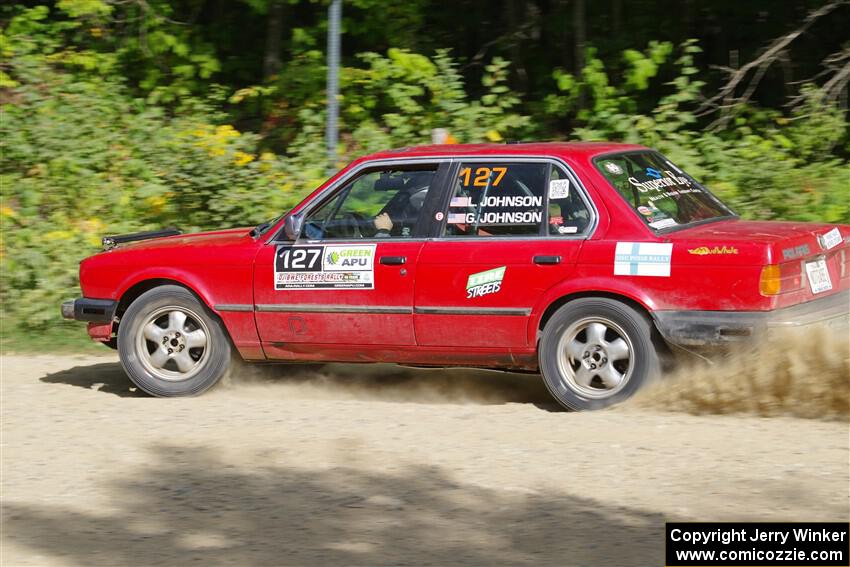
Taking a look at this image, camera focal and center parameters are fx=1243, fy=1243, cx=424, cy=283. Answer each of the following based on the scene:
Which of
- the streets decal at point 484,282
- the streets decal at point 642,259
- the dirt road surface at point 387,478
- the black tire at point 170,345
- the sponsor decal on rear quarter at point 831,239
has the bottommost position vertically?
the dirt road surface at point 387,478

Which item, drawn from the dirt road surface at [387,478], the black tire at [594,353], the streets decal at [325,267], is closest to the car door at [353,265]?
the streets decal at [325,267]

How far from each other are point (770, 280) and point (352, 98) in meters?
8.73

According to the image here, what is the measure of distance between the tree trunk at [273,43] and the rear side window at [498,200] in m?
8.80

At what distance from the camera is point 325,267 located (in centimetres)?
770

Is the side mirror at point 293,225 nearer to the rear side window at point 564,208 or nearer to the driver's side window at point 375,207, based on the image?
the driver's side window at point 375,207

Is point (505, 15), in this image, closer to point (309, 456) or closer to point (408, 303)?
point (408, 303)

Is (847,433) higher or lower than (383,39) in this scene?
lower

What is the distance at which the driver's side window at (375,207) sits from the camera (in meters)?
7.62

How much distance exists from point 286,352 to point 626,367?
2.22 meters

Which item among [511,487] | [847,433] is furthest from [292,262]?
[847,433]

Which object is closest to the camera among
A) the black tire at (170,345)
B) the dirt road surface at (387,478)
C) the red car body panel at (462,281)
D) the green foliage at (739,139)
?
the dirt road surface at (387,478)

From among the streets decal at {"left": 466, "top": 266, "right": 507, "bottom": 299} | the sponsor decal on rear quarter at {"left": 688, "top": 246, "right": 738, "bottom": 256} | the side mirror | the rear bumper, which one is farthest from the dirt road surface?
the side mirror

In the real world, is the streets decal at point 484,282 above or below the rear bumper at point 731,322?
above

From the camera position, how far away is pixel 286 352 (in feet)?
26.1
